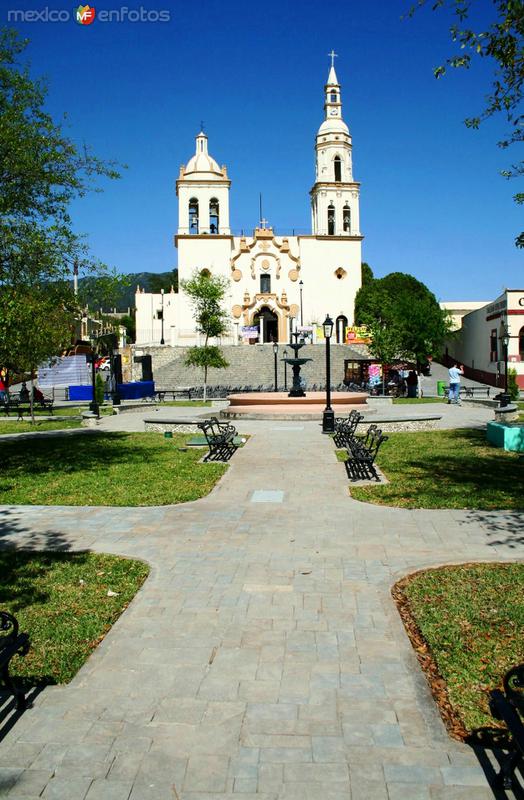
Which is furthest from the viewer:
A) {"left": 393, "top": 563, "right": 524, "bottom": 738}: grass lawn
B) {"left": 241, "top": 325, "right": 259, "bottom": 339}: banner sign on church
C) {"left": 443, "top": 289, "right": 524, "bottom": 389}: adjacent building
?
{"left": 241, "top": 325, "right": 259, "bottom": 339}: banner sign on church

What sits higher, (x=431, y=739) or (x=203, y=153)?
(x=203, y=153)

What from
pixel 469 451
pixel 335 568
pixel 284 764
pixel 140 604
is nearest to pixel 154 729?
pixel 284 764

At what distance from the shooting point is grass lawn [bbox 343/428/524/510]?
9.31 m

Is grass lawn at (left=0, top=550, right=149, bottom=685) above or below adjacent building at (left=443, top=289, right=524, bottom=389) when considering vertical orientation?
below

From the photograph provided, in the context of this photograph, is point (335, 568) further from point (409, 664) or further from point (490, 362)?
point (490, 362)

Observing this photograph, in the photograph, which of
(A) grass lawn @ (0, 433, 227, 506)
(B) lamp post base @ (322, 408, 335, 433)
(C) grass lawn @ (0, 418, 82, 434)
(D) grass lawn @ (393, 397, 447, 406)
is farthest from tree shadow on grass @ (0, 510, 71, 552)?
(D) grass lawn @ (393, 397, 447, 406)

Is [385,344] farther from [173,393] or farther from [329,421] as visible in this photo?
[329,421]

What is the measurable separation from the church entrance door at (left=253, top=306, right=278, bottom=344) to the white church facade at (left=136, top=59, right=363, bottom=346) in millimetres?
92

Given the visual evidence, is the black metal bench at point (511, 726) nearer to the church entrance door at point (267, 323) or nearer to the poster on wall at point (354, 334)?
the poster on wall at point (354, 334)

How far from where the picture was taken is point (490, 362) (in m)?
46.3

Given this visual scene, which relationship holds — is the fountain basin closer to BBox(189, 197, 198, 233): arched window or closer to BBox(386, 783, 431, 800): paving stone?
BBox(386, 783, 431, 800): paving stone

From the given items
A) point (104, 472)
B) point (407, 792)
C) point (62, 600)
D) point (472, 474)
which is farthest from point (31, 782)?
point (472, 474)

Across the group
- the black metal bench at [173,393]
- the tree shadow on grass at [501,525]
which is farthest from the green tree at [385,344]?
the tree shadow on grass at [501,525]

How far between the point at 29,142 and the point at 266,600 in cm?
1100
